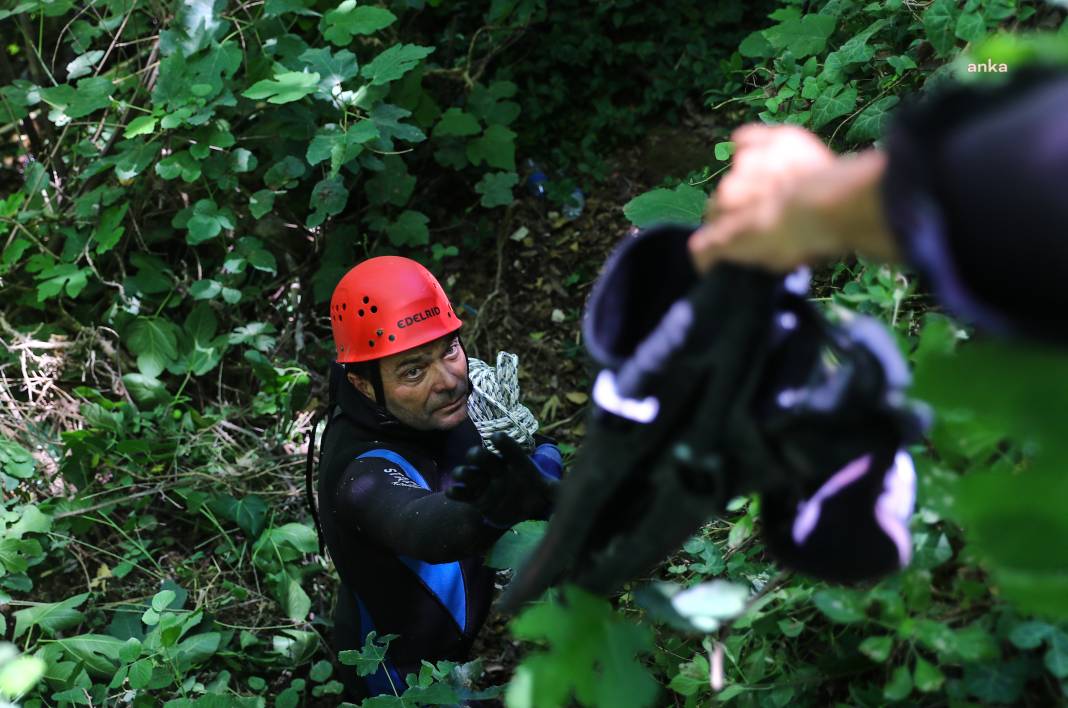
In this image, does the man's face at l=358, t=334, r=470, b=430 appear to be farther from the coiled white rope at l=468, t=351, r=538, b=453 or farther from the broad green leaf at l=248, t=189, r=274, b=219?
the broad green leaf at l=248, t=189, r=274, b=219

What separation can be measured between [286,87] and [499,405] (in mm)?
1654

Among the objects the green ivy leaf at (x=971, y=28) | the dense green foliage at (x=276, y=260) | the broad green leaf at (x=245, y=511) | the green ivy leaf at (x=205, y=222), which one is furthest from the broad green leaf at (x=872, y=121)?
the green ivy leaf at (x=205, y=222)

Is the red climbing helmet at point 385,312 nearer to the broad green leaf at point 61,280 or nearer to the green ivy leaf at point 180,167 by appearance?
the green ivy leaf at point 180,167

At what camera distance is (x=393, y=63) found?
4.10m

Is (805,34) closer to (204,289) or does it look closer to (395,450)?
(395,450)

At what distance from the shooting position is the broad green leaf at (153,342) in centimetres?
453

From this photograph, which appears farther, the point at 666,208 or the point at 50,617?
the point at 50,617

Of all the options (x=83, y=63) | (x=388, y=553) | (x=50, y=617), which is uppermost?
(x=83, y=63)

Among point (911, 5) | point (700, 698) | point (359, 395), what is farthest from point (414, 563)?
point (911, 5)

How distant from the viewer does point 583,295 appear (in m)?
5.06

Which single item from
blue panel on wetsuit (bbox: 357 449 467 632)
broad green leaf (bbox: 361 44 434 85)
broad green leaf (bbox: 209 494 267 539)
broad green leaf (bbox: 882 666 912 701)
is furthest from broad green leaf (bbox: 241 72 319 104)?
broad green leaf (bbox: 882 666 912 701)

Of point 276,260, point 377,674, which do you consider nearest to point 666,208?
point 377,674

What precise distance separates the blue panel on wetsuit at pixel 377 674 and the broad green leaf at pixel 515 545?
946 millimetres

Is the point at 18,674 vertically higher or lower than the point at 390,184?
higher
